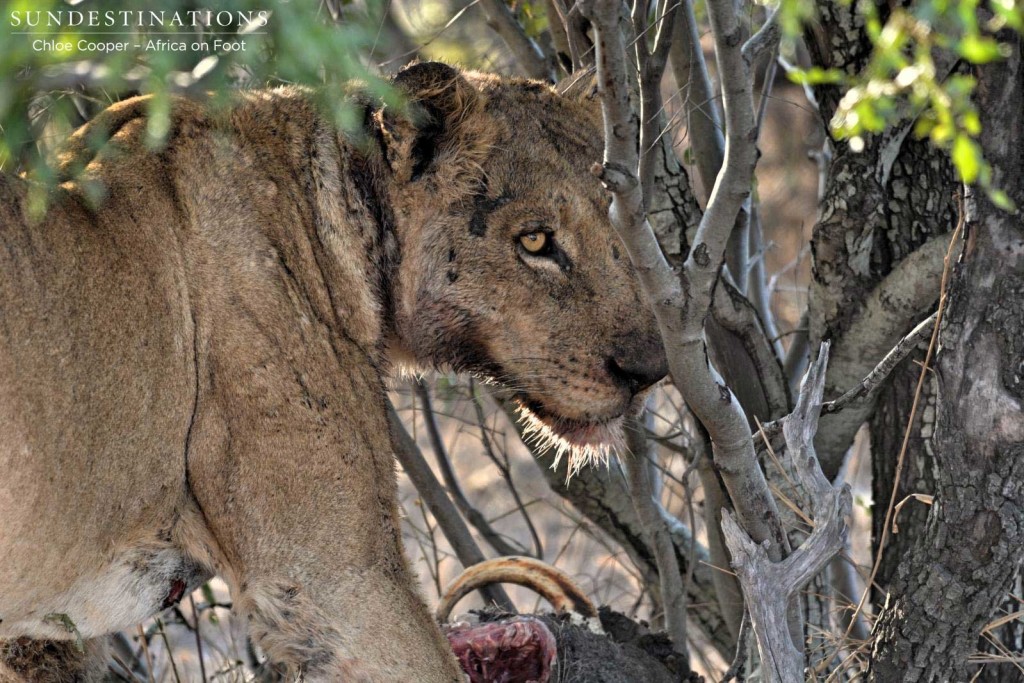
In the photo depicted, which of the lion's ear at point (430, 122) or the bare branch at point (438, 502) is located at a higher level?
the lion's ear at point (430, 122)

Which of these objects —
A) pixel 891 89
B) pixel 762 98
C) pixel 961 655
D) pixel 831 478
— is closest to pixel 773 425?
pixel 961 655

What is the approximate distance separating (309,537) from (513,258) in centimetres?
94

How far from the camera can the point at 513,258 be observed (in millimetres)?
3211

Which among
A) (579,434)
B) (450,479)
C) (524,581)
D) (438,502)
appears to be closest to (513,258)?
(579,434)

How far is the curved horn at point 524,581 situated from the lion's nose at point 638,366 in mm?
925

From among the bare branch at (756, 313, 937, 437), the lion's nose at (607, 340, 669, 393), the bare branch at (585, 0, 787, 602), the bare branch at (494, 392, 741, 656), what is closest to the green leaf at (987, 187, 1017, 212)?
the bare branch at (756, 313, 937, 437)

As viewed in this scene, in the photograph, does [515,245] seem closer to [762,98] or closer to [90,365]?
[90,365]

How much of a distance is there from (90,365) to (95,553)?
1.54 feet

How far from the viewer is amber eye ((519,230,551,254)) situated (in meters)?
3.22

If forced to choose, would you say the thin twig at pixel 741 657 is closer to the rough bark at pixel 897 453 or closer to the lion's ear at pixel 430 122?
the rough bark at pixel 897 453

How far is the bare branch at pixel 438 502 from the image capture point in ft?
14.6

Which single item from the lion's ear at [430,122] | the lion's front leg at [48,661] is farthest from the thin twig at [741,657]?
the lion's front leg at [48,661]

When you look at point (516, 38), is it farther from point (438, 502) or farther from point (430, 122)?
point (438, 502)

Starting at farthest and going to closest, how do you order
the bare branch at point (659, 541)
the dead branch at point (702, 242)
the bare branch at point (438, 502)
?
1. the bare branch at point (438, 502)
2. the bare branch at point (659, 541)
3. the dead branch at point (702, 242)
